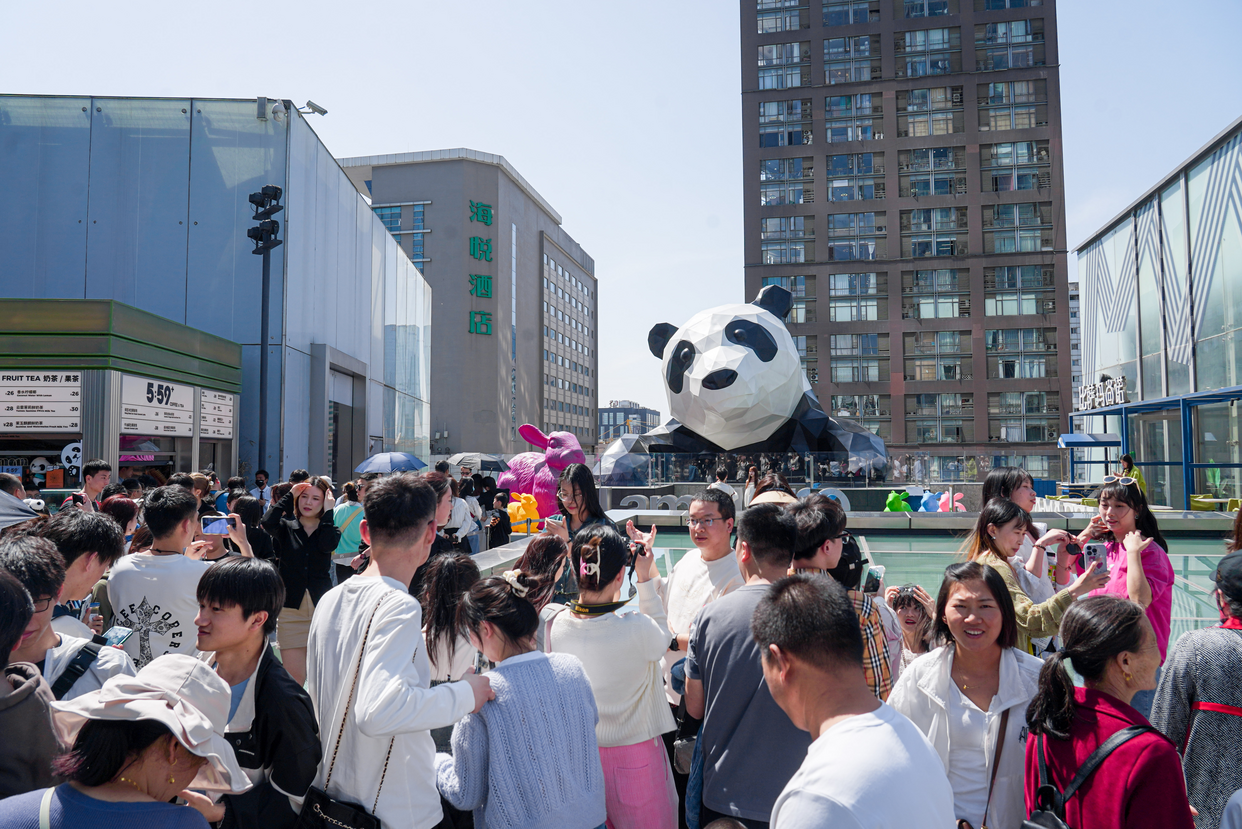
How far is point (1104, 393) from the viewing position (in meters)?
28.5

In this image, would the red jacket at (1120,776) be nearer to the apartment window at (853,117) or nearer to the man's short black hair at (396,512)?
the man's short black hair at (396,512)

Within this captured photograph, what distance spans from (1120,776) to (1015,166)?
4701 cm

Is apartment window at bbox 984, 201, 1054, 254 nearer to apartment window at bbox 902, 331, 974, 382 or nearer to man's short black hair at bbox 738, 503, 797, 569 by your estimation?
apartment window at bbox 902, 331, 974, 382

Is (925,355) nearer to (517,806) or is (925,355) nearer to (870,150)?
(870,150)

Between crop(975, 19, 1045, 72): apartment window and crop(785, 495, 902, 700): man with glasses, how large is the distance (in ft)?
157

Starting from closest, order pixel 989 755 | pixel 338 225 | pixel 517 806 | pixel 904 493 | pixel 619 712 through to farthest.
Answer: pixel 517 806
pixel 989 755
pixel 619 712
pixel 904 493
pixel 338 225

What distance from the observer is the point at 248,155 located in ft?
61.2

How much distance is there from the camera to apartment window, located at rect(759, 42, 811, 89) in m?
44.2

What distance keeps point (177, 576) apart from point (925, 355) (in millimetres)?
43749

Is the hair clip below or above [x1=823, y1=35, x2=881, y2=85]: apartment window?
below

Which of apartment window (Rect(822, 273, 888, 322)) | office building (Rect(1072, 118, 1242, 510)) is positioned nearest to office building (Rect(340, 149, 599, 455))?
apartment window (Rect(822, 273, 888, 322))

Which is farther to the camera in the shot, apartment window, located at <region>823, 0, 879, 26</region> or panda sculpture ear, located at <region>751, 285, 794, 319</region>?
apartment window, located at <region>823, 0, 879, 26</region>

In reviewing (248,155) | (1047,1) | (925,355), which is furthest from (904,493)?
(1047,1)

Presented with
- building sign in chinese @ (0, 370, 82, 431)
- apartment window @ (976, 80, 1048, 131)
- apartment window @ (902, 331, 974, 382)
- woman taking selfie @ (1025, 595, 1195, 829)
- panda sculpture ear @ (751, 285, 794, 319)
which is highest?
apartment window @ (976, 80, 1048, 131)
